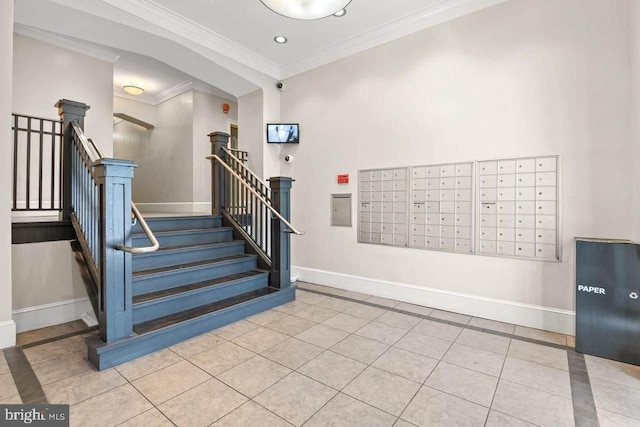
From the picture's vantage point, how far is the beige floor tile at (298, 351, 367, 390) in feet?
6.93

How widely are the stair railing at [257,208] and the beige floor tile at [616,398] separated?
2.85m

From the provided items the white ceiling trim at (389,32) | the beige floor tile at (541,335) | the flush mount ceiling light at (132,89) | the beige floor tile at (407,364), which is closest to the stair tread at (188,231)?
the beige floor tile at (407,364)

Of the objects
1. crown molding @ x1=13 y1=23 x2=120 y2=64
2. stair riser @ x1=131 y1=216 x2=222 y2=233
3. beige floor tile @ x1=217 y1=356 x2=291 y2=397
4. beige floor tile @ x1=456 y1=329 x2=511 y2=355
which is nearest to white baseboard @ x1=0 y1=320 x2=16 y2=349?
stair riser @ x1=131 y1=216 x2=222 y2=233

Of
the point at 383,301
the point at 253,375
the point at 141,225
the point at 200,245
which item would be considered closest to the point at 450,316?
the point at 383,301

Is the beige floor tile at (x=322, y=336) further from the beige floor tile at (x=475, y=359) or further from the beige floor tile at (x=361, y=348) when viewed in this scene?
the beige floor tile at (x=475, y=359)

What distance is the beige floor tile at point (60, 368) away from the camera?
2.11 meters

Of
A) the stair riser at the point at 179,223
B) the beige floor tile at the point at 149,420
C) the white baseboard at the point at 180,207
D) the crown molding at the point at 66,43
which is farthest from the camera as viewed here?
the white baseboard at the point at 180,207

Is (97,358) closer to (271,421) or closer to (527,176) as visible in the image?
(271,421)

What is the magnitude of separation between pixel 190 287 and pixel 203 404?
1.54 m

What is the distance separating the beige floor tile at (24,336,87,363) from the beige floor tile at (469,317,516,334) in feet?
12.3

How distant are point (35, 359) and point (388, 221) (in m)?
3.78

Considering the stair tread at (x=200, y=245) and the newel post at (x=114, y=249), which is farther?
the stair tread at (x=200, y=245)

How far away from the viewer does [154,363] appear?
2.32 m

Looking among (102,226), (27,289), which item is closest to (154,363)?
(102,226)
